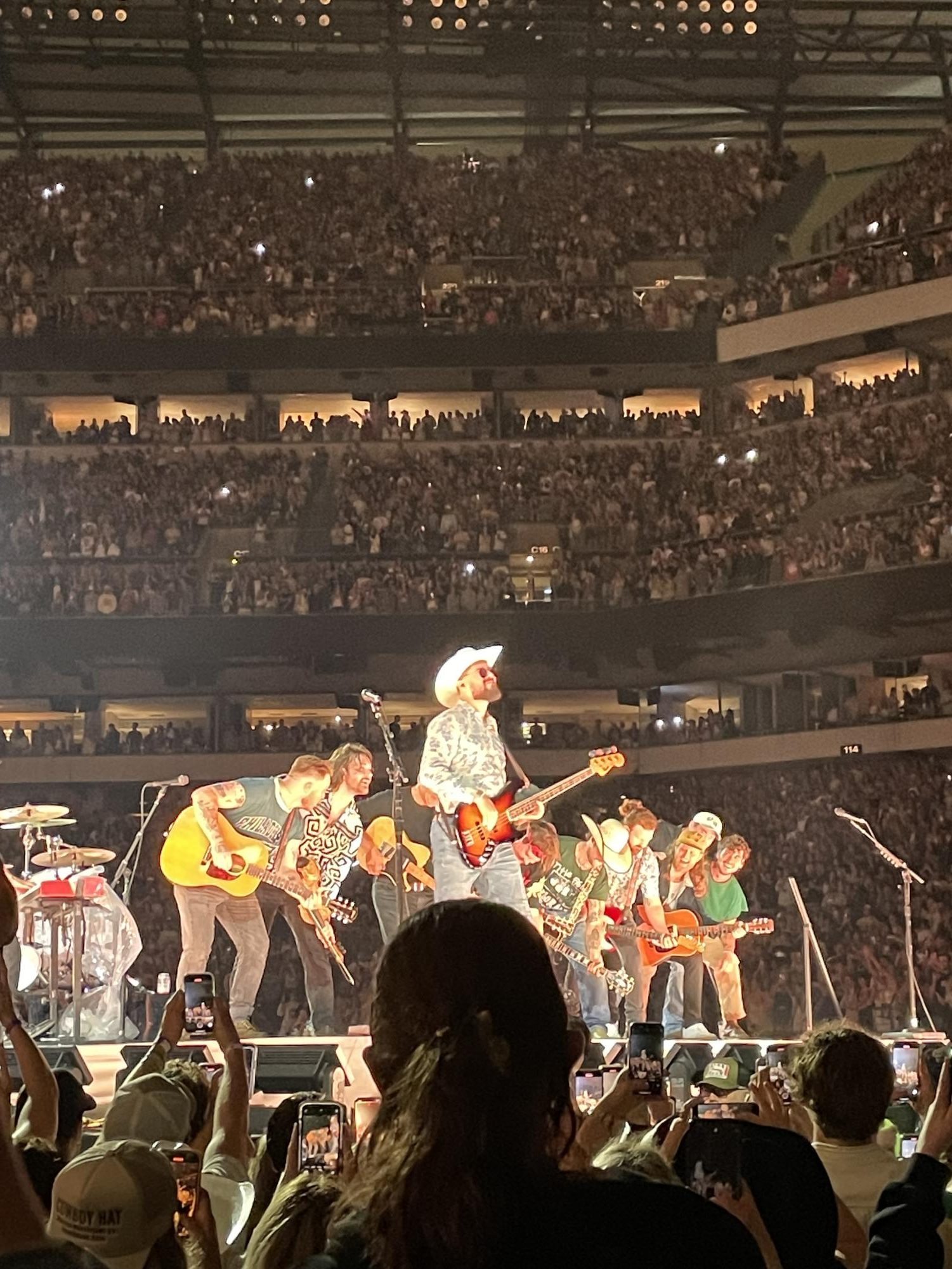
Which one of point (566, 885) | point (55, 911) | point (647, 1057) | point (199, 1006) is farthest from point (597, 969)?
point (647, 1057)

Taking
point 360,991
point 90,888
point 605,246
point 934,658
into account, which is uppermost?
point 605,246

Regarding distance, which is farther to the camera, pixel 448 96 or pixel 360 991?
pixel 448 96

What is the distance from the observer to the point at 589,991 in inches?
623

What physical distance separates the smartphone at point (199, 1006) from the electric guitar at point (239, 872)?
10.4 meters

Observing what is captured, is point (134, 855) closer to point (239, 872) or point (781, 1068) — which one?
point (239, 872)

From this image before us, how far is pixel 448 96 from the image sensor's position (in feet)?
97.4

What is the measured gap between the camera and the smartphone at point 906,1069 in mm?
4719

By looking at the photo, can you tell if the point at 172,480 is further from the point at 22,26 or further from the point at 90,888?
the point at 90,888

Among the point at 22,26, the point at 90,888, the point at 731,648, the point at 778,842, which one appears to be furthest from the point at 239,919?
the point at 22,26

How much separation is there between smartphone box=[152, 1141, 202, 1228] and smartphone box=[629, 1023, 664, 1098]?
1001 millimetres

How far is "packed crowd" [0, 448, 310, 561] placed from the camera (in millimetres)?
26781

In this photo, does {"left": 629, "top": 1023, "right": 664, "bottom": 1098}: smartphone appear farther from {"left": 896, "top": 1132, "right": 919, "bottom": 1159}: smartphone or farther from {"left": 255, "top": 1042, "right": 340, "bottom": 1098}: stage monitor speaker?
{"left": 255, "top": 1042, "right": 340, "bottom": 1098}: stage monitor speaker

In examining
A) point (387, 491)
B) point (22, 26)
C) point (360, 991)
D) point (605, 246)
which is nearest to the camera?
point (360, 991)

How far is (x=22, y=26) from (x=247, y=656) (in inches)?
366
